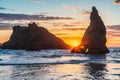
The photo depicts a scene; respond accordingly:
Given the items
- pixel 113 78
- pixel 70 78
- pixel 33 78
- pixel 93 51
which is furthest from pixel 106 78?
pixel 93 51

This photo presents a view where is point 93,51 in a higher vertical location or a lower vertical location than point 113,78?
lower

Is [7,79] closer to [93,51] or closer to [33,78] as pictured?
[33,78]

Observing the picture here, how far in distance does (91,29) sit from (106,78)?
243 ft


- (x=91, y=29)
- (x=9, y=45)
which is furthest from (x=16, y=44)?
(x=91, y=29)

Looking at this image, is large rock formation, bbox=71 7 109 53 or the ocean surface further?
large rock formation, bbox=71 7 109 53

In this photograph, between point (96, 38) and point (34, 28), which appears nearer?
point (96, 38)

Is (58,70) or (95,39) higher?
(58,70)

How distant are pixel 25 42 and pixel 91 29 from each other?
308 ft

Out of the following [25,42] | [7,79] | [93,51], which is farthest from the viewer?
[25,42]

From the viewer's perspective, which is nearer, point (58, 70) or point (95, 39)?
point (58, 70)

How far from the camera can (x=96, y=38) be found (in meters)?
98.8

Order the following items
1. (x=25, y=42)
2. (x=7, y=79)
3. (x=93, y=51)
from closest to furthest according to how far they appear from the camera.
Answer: (x=7, y=79) → (x=93, y=51) → (x=25, y=42)

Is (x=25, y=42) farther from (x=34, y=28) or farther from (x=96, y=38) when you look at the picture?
(x=96, y=38)

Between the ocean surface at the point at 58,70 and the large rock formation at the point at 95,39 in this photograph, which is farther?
the large rock formation at the point at 95,39
